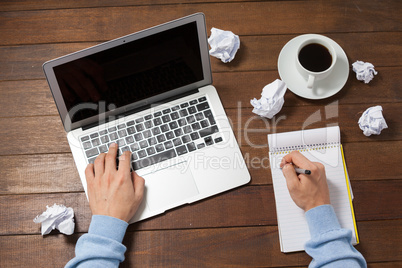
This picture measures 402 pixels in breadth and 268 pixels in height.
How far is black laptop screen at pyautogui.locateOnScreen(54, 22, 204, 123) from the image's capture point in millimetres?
893

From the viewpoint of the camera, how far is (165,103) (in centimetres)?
103

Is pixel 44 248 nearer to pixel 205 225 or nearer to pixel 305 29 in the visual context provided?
pixel 205 225

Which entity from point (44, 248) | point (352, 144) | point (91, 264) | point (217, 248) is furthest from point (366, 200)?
point (44, 248)

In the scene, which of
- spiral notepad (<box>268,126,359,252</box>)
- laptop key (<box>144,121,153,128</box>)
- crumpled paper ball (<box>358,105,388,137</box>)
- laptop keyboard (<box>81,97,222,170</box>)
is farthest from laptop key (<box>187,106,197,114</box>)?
crumpled paper ball (<box>358,105,388,137</box>)

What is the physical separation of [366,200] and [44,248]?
79 centimetres

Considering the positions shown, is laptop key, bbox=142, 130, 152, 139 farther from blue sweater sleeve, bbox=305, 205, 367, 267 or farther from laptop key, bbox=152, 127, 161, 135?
blue sweater sleeve, bbox=305, 205, 367, 267

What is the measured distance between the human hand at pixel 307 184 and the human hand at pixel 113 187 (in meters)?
0.36

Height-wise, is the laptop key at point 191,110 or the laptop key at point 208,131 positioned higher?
the laptop key at point 191,110

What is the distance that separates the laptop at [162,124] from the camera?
94 centimetres

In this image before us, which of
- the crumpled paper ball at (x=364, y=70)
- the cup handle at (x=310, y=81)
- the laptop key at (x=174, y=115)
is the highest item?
the cup handle at (x=310, y=81)

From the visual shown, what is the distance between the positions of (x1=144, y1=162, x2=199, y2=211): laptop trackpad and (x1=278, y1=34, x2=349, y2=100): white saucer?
0.35m

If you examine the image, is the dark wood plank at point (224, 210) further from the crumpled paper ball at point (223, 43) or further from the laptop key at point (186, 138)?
the crumpled paper ball at point (223, 43)

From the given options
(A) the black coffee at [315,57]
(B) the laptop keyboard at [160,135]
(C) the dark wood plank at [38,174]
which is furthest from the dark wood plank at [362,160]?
(C) the dark wood plank at [38,174]

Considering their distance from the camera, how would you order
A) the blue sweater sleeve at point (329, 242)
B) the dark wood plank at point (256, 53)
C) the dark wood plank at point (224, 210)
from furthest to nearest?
the dark wood plank at point (256, 53), the dark wood plank at point (224, 210), the blue sweater sleeve at point (329, 242)
